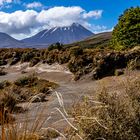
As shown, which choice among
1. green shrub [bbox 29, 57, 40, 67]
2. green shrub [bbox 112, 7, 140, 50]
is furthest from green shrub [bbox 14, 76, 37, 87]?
green shrub [bbox 112, 7, 140, 50]

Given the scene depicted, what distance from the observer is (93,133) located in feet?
24.7

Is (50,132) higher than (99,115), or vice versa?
(99,115)

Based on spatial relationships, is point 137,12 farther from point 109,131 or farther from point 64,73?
point 109,131

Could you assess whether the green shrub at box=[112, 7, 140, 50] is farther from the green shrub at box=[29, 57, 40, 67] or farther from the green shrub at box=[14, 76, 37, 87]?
the green shrub at box=[14, 76, 37, 87]

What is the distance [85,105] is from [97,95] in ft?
1.72

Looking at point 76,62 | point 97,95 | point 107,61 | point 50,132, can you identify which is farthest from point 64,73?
point 97,95

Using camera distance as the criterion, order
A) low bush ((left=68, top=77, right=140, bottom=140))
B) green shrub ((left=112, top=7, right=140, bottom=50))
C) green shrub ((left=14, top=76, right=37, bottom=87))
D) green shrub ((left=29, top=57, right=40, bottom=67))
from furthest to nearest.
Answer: green shrub ((left=29, top=57, right=40, bottom=67)), green shrub ((left=112, top=7, right=140, bottom=50)), green shrub ((left=14, top=76, right=37, bottom=87)), low bush ((left=68, top=77, right=140, bottom=140))

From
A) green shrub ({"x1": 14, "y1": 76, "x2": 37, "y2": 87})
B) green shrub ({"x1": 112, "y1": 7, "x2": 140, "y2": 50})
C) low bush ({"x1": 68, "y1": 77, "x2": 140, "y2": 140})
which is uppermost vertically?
green shrub ({"x1": 112, "y1": 7, "x2": 140, "y2": 50})

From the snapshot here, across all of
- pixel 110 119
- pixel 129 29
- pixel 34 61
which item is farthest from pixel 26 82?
pixel 110 119

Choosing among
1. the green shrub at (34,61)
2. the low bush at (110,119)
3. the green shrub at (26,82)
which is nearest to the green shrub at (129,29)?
the green shrub at (34,61)

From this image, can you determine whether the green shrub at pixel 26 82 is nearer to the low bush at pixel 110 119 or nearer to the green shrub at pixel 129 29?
the green shrub at pixel 129 29

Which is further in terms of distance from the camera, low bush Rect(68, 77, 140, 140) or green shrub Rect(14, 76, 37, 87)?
green shrub Rect(14, 76, 37, 87)

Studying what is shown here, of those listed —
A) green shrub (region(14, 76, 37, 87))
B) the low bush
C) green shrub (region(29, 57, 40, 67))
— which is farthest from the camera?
green shrub (region(29, 57, 40, 67))

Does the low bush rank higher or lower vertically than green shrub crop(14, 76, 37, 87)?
higher
